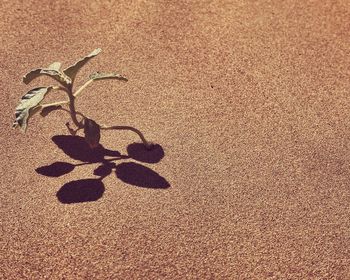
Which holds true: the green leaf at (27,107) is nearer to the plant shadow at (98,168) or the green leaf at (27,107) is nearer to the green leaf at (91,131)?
the green leaf at (91,131)

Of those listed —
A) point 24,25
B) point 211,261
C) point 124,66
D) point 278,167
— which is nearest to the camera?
point 211,261

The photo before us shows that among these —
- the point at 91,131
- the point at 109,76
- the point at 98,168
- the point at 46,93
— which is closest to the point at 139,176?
the point at 98,168

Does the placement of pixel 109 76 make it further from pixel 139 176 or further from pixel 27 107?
pixel 139 176

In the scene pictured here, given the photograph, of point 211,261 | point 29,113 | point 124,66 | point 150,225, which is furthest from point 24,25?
point 211,261

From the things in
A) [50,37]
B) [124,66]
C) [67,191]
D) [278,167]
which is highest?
[50,37]

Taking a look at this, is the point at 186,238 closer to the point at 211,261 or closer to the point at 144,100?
the point at 211,261

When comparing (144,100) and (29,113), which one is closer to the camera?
(29,113)

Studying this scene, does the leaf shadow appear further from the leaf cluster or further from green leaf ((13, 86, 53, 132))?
green leaf ((13, 86, 53, 132))

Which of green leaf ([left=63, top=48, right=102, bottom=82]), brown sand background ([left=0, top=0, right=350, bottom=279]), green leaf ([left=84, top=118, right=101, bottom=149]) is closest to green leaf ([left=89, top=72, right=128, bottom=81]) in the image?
green leaf ([left=63, top=48, right=102, bottom=82])
